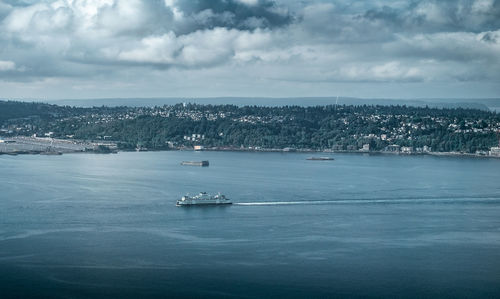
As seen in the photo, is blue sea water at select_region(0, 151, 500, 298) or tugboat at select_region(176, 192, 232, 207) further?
tugboat at select_region(176, 192, 232, 207)

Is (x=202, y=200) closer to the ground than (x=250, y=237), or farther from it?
farther from it

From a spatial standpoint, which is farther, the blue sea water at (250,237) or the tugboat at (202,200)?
the tugboat at (202,200)

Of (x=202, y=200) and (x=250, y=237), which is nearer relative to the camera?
(x=250, y=237)

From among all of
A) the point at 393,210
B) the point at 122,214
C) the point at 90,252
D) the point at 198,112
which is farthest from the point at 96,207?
the point at 198,112

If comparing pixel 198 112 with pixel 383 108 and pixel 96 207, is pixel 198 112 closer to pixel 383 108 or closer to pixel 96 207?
pixel 383 108
